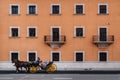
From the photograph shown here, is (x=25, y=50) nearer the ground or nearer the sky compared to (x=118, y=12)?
nearer the ground

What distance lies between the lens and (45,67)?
41.7 m

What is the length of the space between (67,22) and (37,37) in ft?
13.1

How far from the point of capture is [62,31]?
5294 centimetres

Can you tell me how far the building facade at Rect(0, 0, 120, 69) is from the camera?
52.8 meters

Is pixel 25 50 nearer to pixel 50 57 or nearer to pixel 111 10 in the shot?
pixel 50 57

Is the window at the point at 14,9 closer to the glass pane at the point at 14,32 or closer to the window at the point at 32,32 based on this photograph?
the glass pane at the point at 14,32

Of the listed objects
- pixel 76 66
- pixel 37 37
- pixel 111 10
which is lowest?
pixel 76 66

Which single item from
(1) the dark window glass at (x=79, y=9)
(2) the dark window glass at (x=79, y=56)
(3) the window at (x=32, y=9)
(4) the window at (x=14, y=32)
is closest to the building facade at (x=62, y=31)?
(4) the window at (x=14, y=32)

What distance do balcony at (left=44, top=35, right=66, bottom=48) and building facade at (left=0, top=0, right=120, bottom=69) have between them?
0.44 feet

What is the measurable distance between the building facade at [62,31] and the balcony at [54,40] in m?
0.13

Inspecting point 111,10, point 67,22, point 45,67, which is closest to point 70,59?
point 67,22

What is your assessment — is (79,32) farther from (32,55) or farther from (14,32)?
(14,32)

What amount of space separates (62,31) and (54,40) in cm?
147

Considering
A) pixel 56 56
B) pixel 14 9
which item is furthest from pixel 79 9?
pixel 14 9
